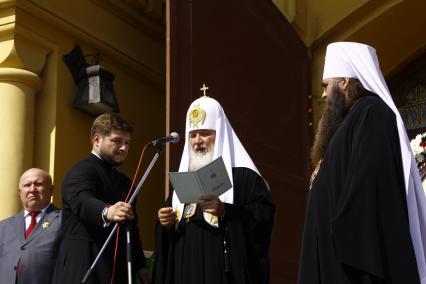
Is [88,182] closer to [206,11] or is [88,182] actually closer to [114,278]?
[114,278]

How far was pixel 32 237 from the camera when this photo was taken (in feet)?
18.9

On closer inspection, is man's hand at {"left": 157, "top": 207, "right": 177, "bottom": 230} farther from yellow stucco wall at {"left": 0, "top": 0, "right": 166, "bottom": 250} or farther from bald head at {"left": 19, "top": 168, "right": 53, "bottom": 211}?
yellow stucco wall at {"left": 0, "top": 0, "right": 166, "bottom": 250}

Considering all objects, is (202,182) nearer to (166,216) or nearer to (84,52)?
(166,216)

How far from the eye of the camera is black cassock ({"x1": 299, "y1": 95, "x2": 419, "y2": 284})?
11.4ft

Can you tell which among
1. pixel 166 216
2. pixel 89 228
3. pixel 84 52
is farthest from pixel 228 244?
→ pixel 84 52

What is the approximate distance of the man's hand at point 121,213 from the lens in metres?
4.92

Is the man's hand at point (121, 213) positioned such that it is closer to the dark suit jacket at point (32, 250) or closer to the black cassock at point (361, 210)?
the dark suit jacket at point (32, 250)

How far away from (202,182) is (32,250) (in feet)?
5.09

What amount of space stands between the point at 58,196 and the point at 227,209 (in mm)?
2882

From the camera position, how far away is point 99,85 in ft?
25.0

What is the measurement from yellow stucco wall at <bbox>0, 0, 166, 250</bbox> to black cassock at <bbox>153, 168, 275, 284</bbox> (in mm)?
2453

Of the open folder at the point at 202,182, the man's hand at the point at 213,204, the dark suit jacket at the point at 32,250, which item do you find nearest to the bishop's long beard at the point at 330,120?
the open folder at the point at 202,182

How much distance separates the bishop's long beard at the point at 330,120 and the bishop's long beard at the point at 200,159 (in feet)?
4.38

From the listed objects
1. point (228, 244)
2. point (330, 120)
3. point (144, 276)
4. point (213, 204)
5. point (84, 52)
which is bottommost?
point (144, 276)
